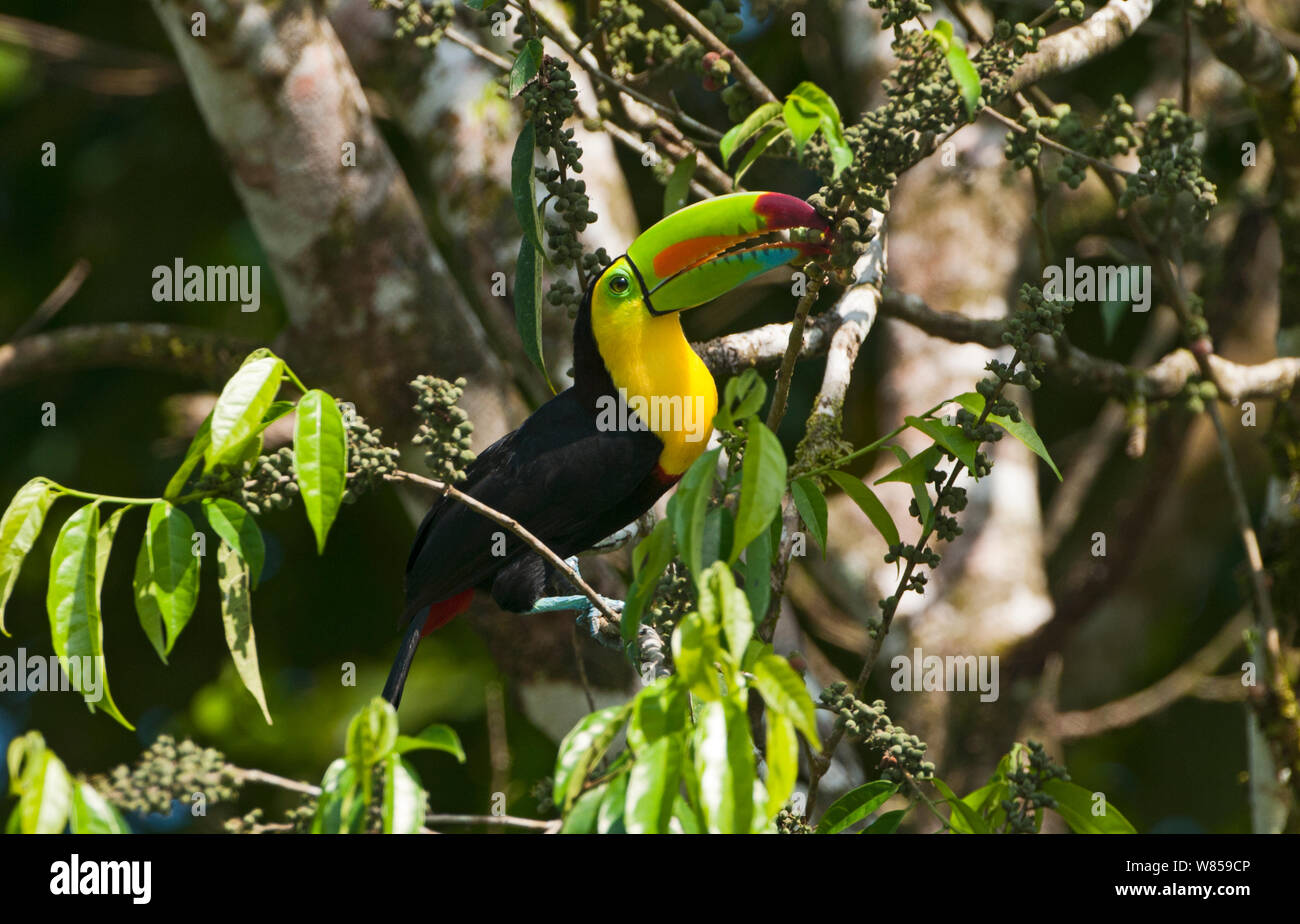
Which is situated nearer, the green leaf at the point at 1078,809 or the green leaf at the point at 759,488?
the green leaf at the point at 759,488

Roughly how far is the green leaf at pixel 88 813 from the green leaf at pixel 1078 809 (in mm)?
1421

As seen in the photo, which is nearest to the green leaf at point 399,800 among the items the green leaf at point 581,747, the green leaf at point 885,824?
the green leaf at point 581,747

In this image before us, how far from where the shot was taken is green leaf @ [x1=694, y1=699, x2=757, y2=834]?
149cm

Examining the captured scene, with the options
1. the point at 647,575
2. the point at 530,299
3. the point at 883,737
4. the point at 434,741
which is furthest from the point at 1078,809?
the point at 530,299

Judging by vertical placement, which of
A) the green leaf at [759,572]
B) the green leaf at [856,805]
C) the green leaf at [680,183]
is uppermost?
the green leaf at [680,183]

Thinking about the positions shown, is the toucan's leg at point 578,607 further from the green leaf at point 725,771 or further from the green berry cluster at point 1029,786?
the green leaf at point 725,771

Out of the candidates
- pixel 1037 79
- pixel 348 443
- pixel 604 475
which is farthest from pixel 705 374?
pixel 348 443

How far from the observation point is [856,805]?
215 cm

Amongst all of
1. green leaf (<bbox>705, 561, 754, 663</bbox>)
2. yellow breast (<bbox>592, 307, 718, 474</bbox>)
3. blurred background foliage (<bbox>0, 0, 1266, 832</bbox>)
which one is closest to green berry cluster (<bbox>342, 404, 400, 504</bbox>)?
green leaf (<bbox>705, 561, 754, 663</bbox>)

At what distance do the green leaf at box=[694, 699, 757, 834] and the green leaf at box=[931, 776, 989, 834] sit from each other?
60cm

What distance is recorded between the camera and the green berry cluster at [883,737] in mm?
2096

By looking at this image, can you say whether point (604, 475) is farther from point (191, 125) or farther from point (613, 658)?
point (191, 125)

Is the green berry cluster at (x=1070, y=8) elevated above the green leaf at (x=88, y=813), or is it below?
above

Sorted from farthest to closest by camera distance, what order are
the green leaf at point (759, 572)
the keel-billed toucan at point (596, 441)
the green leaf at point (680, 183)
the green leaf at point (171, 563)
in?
1. the keel-billed toucan at point (596, 441)
2. the green leaf at point (680, 183)
3. the green leaf at point (171, 563)
4. the green leaf at point (759, 572)
